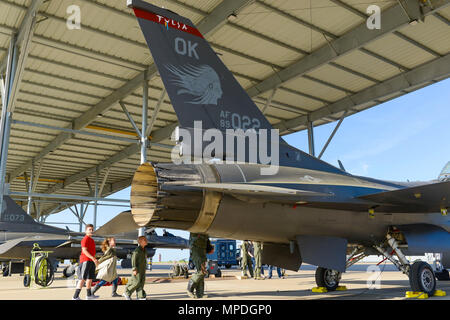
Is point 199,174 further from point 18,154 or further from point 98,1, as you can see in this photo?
point 18,154

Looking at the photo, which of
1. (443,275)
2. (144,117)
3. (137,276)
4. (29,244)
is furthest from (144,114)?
(443,275)

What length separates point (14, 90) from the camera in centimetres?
1239

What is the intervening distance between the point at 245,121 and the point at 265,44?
7.79 metres

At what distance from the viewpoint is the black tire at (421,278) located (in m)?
7.15

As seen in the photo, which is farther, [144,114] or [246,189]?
[144,114]

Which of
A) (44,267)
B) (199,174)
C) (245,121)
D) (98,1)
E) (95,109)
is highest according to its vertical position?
(98,1)

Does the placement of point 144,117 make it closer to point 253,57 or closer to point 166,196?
point 253,57

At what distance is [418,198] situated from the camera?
292 inches

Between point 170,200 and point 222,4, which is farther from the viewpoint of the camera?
point 222,4

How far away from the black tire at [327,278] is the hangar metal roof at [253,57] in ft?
24.2

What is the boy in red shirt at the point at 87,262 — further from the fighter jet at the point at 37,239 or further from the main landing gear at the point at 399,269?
the fighter jet at the point at 37,239

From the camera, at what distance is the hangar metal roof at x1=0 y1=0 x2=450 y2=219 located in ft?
38.5

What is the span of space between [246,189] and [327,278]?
4.64 m

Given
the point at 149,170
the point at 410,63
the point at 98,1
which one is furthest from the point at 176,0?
the point at 410,63
